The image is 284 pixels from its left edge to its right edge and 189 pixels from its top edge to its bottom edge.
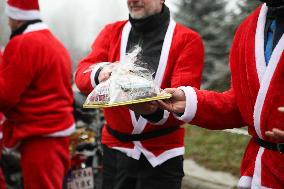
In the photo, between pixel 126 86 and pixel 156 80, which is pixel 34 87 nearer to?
pixel 156 80

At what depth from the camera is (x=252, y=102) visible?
7.53ft

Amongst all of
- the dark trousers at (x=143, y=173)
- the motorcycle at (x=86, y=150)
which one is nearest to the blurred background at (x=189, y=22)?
the motorcycle at (x=86, y=150)

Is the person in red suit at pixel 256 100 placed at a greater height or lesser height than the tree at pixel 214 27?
greater

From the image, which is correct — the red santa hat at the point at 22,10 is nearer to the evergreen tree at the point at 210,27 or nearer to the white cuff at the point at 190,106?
the white cuff at the point at 190,106

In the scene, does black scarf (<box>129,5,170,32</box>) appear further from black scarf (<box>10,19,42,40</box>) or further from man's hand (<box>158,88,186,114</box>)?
black scarf (<box>10,19,42,40</box>)

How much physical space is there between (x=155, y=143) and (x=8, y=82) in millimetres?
1362

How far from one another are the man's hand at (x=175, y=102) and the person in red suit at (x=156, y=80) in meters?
0.64

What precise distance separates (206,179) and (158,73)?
111 inches

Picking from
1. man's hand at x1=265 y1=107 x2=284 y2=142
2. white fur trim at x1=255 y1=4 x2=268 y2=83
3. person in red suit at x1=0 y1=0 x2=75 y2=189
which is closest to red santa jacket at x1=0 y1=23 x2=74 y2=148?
person in red suit at x1=0 y1=0 x2=75 y2=189

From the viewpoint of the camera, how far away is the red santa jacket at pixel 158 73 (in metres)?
3.21

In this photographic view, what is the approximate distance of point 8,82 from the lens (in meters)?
4.02

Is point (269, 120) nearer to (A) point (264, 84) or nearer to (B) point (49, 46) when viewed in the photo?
(A) point (264, 84)

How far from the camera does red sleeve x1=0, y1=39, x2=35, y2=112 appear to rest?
4004 mm

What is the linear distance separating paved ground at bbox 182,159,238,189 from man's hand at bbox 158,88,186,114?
3119 mm
